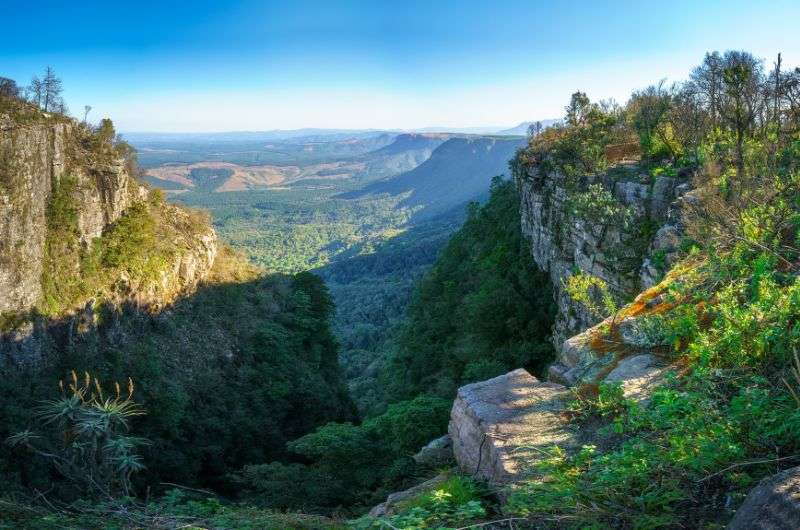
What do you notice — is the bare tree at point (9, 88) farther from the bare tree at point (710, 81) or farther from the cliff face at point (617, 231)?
the bare tree at point (710, 81)

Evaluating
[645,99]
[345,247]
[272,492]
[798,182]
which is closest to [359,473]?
[272,492]

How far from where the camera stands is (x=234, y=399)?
30.3m

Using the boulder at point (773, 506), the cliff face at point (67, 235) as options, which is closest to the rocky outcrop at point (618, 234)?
the boulder at point (773, 506)

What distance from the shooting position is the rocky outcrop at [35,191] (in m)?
23.4

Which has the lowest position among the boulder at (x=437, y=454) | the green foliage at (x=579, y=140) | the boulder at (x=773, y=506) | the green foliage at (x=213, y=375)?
the green foliage at (x=213, y=375)

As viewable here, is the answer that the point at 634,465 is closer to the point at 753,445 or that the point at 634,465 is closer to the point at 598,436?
the point at 753,445

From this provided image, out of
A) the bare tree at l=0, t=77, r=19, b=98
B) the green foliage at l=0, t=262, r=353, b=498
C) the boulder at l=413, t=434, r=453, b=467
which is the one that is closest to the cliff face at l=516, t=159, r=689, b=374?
the boulder at l=413, t=434, r=453, b=467

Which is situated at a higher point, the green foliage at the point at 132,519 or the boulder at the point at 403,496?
the green foliage at the point at 132,519

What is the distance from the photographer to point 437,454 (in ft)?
28.2

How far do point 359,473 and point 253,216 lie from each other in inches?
7417

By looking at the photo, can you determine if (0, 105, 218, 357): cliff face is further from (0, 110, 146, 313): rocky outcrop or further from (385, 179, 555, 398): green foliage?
(385, 179, 555, 398): green foliage

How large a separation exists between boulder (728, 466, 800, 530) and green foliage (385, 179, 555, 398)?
18.5 meters

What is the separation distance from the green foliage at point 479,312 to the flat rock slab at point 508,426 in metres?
14.0

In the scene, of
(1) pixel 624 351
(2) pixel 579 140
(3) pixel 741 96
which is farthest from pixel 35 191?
(3) pixel 741 96
